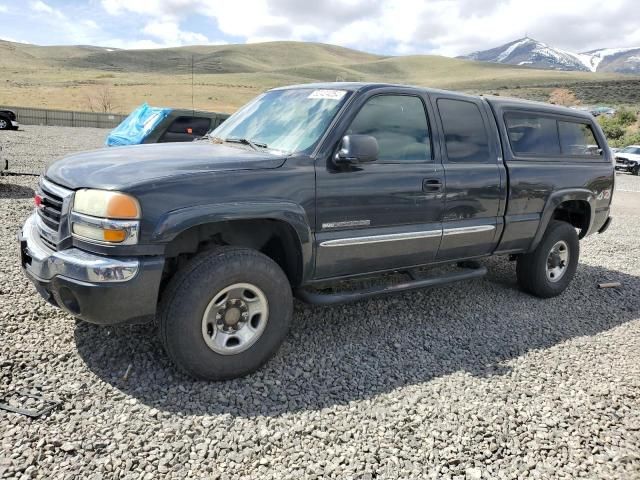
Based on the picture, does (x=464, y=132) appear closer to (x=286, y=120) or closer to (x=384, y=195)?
(x=384, y=195)

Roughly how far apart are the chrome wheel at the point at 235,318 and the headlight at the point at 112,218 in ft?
2.12

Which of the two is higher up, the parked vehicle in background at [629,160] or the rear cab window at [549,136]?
the rear cab window at [549,136]

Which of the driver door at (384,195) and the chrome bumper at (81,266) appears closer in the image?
the chrome bumper at (81,266)

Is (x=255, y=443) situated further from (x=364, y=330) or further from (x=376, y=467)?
(x=364, y=330)

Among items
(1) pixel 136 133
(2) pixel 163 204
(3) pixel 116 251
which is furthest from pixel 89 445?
(1) pixel 136 133

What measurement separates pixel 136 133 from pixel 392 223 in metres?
8.77

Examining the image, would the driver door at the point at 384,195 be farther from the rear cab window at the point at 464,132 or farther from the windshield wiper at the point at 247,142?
the windshield wiper at the point at 247,142

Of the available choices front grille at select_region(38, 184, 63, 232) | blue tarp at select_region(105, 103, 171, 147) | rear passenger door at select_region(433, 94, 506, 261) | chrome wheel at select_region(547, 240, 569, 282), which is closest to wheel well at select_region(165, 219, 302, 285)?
front grille at select_region(38, 184, 63, 232)

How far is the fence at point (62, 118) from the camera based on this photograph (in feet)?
95.9

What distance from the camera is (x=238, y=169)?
127 inches

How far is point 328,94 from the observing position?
3982 mm

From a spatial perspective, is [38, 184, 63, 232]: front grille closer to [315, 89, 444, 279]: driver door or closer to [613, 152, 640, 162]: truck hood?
[315, 89, 444, 279]: driver door

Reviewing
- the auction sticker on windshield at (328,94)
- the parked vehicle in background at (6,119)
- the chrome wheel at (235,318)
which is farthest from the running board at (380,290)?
the parked vehicle in background at (6,119)

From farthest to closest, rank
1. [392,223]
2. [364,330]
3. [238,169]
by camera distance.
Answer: [364,330] → [392,223] → [238,169]
